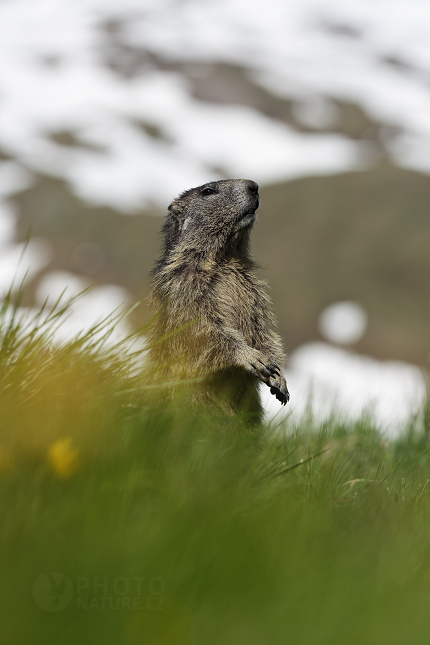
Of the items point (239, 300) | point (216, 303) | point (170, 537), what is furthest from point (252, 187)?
point (170, 537)

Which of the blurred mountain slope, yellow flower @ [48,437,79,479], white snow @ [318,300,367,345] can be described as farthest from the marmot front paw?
white snow @ [318,300,367,345]

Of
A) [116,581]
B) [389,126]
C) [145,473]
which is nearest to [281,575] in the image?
[116,581]

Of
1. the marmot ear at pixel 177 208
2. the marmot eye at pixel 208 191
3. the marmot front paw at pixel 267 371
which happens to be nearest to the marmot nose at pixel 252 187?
the marmot eye at pixel 208 191

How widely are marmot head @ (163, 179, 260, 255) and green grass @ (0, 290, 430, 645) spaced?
118 inches

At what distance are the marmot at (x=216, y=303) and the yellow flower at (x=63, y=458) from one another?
1.90 metres

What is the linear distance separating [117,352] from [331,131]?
5882 inches

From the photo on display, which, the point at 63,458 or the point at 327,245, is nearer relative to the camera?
the point at 63,458

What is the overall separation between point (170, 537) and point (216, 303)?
3532 millimetres

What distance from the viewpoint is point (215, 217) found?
623 centimetres

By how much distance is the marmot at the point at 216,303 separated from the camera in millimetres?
4988

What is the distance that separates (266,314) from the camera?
596 centimetres

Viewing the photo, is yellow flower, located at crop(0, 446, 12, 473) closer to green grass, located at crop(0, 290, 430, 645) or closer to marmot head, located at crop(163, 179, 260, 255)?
green grass, located at crop(0, 290, 430, 645)

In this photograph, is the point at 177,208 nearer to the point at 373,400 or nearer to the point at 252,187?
the point at 252,187

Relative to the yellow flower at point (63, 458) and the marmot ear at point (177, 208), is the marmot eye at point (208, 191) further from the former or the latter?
the yellow flower at point (63, 458)
